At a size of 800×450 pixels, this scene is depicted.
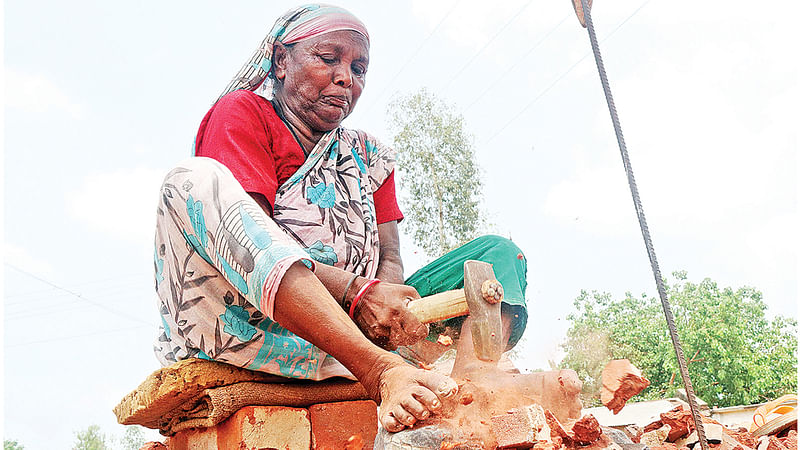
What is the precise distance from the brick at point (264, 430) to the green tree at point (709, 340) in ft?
63.0

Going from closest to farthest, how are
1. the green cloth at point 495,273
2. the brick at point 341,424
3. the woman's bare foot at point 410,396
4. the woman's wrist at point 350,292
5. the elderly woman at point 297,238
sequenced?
the woman's bare foot at point 410,396 → the elderly woman at point 297,238 → the woman's wrist at point 350,292 → the brick at point 341,424 → the green cloth at point 495,273

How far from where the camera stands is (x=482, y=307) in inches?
74.9

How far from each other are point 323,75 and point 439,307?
3.42 ft

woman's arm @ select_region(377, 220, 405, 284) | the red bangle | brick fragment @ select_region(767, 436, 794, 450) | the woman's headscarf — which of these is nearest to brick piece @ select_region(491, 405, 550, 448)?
the red bangle

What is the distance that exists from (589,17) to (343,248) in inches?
44.6

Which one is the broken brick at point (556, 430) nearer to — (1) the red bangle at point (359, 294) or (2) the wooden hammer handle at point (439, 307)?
(2) the wooden hammer handle at point (439, 307)

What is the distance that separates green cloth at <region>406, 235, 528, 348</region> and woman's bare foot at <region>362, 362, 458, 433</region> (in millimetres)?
597

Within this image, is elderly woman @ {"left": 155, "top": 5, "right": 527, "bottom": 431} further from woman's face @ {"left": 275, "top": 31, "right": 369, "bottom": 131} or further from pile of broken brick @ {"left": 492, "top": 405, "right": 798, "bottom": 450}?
pile of broken brick @ {"left": 492, "top": 405, "right": 798, "bottom": 450}

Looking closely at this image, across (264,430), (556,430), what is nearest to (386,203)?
(264,430)

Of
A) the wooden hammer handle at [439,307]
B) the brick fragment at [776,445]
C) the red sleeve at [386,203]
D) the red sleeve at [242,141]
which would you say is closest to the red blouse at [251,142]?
the red sleeve at [242,141]

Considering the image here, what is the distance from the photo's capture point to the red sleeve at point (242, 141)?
2.01 m

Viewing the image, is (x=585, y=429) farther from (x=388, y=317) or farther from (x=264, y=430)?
(x=264, y=430)

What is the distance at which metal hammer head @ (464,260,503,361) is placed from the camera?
190cm

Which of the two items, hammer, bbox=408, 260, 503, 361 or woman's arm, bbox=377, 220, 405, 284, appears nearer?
hammer, bbox=408, 260, 503, 361
